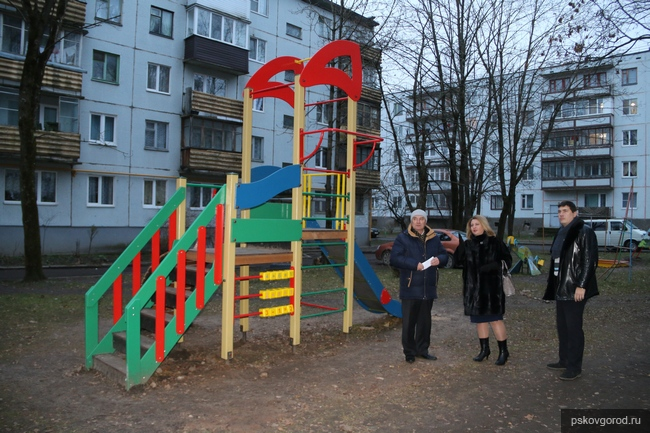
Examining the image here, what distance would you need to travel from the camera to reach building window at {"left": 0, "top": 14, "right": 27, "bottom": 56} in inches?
785

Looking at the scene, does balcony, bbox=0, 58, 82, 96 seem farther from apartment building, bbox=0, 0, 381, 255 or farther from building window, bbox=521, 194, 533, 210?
building window, bbox=521, 194, 533, 210

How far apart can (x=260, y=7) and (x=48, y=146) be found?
13.6 m

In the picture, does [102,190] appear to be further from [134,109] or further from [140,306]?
[140,306]

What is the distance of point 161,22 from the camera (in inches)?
946

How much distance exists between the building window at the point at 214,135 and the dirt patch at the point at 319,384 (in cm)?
1802

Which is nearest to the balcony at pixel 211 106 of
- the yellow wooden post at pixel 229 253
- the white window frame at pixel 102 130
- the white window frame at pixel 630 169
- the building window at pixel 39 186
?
the white window frame at pixel 102 130

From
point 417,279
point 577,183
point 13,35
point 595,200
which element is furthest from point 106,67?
point 595,200

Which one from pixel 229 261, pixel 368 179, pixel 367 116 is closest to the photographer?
pixel 229 261

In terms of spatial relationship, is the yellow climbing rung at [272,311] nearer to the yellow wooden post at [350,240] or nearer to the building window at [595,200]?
the yellow wooden post at [350,240]

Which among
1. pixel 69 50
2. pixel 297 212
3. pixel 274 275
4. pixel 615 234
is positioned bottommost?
pixel 274 275

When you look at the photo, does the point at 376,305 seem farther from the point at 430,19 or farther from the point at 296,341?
the point at 430,19

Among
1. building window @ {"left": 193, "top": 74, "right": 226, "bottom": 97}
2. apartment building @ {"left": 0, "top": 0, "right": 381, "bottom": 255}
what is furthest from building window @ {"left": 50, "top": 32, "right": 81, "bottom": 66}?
building window @ {"left": 193, "top": 74, "right": 226, "bottom": 97}

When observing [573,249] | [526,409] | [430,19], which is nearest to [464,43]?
[430,19]

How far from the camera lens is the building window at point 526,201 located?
48969mm
